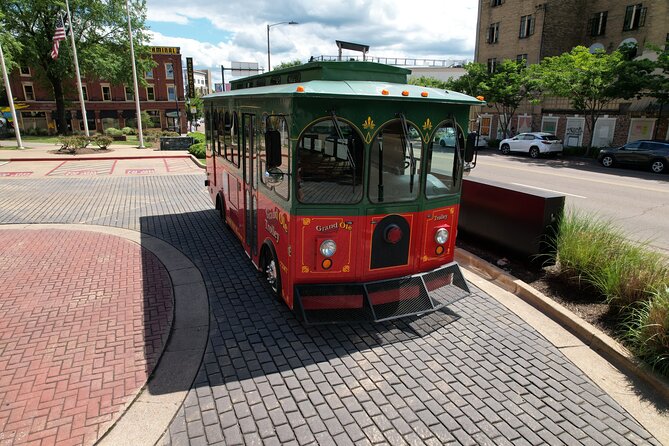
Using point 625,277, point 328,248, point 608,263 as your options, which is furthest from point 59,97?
point 625,277

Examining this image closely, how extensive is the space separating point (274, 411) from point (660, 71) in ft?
99.9

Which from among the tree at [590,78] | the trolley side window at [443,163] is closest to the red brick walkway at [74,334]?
the trolley side window at [443,163]

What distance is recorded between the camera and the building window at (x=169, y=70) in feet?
187

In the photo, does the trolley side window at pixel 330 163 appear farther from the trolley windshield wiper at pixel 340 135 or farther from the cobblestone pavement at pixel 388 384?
the cobblestone pavement at pixel 388 384

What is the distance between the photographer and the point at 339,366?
474cm

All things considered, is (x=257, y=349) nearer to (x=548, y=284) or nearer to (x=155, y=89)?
(x=548, y=284)

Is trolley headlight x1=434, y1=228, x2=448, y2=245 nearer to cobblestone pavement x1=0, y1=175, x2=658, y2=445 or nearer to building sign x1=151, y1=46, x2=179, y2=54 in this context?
cobblestone pavement x1=0, y1=175, x2=658, y2=445

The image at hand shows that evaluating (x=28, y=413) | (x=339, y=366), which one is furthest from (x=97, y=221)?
(x=339, y=366)

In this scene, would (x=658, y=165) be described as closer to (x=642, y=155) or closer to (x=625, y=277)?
(x=642, y=155)

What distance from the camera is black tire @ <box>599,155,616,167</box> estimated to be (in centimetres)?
2231

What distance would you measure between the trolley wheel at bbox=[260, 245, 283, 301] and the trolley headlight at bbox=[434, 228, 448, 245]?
2.15 m

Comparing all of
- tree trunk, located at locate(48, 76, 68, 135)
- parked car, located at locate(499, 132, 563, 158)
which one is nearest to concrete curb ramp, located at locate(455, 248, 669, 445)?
parked car, located at locate(499, 132, 563, 158)

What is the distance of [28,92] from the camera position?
5200cm

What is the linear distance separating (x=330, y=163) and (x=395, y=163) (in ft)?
2.86
